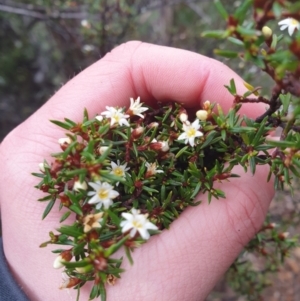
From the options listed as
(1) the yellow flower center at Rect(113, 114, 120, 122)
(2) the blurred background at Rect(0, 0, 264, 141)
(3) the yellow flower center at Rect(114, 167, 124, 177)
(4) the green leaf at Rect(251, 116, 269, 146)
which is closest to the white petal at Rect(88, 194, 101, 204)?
(3) the yellow flower center at Rect(114, 167, 124, 177)

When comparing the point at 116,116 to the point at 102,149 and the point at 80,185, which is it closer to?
the point at 102,149

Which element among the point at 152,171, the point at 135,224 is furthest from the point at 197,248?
the point at 135,224

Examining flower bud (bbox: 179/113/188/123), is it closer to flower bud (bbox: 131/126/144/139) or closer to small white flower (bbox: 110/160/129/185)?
flower bud (bbox: 131/126/144/139)

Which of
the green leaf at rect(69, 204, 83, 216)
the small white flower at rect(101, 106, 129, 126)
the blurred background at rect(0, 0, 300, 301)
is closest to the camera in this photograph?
the green leaf at rect(69, 204, 83, 216)

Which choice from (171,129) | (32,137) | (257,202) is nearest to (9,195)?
(32,137)

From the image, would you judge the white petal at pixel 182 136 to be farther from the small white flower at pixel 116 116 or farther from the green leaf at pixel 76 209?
the green leaf at pixel 76 209

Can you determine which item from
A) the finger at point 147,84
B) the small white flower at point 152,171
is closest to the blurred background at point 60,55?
the finger at point 147,84
